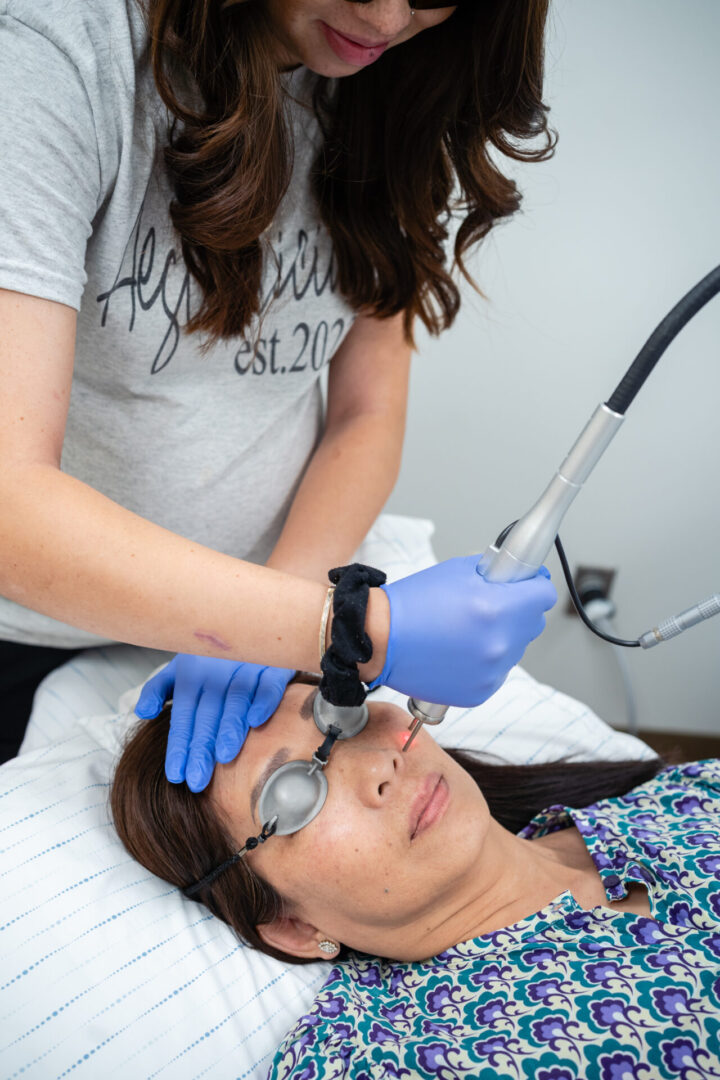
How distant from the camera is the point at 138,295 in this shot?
1.06 meters

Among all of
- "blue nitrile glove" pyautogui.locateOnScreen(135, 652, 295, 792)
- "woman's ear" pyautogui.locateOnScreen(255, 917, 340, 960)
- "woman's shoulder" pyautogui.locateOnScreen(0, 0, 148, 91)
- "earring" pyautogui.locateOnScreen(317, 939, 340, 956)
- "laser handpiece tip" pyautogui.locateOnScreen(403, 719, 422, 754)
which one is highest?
"woman's shoulder" pyautogui.locateOnScreen(0, 0, 148, 91)

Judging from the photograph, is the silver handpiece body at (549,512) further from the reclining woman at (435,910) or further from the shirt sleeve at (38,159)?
the shirt sleeve at (38,159)

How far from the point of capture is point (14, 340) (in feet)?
2.68

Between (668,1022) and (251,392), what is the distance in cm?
99

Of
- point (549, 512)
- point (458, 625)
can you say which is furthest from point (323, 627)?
point (549, 512)

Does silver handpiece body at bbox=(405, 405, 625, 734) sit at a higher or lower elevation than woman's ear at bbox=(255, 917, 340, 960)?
higher

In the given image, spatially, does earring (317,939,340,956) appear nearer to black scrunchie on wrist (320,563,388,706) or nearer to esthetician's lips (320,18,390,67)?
black scrunchie on wrist (320,563,388,706)

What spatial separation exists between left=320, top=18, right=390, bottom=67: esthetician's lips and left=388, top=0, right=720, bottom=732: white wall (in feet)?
2.85

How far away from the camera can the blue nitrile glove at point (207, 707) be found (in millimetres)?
1131

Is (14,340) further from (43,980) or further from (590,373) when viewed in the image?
(590,373)

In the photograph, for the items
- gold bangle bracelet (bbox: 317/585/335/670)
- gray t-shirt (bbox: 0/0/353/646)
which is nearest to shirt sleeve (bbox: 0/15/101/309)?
gray t-shirt (bbox: 0/0/353/646)

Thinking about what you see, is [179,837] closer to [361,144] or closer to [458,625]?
[458,625]

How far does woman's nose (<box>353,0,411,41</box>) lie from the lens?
2.84ft

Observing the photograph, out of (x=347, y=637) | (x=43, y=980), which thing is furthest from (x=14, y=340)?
(x=43, y=980)
